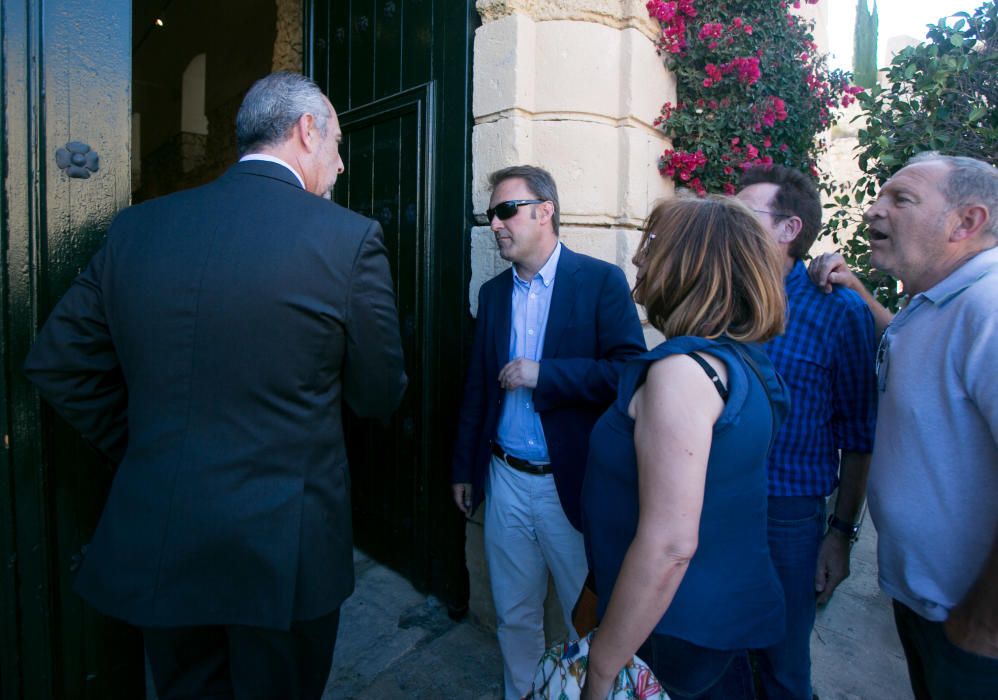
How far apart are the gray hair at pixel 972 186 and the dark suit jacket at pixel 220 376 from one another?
1.47 metres

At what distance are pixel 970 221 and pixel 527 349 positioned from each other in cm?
145

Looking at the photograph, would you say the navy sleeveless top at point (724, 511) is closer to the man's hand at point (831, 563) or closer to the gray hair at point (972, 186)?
the gray hair at point (972, 186)

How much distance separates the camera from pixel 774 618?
1401 millimetres

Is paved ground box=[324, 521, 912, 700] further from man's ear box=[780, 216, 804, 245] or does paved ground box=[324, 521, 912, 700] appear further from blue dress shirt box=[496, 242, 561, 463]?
man's ear box=[780, 216, 804, 245]

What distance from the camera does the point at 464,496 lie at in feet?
8.79

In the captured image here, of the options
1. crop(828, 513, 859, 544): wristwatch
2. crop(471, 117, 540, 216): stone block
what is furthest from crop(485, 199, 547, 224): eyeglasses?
crop(828, 513, 859, 544): wristwatch

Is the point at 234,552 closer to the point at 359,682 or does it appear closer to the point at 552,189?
the point at 359,682

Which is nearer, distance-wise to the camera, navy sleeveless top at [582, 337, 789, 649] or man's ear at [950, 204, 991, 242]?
navy sleeveless top at [582, 337, 789, 649]

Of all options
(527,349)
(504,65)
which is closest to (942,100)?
(504,65)

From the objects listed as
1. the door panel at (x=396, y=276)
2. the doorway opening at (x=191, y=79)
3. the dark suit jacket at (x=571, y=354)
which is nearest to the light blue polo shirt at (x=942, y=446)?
the dark suit jacket at (x=571, y=354)

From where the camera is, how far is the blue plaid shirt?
6.79 feet

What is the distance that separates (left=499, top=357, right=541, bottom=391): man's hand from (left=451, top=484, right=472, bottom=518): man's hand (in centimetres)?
58

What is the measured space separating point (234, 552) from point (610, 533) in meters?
0.87

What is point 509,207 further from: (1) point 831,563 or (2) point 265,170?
(1) point 831,563
